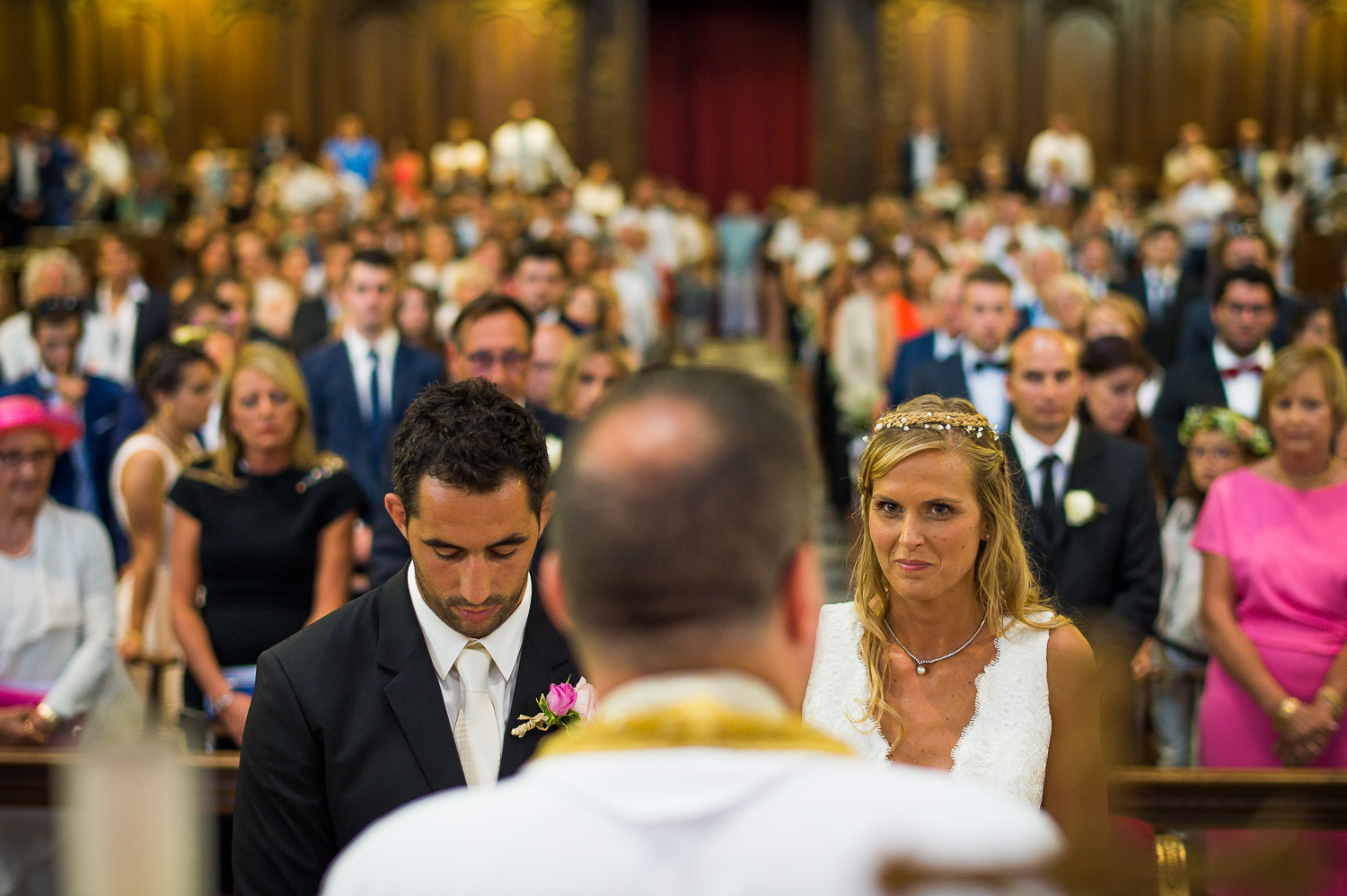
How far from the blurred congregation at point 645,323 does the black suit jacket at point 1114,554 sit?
0.01 metres

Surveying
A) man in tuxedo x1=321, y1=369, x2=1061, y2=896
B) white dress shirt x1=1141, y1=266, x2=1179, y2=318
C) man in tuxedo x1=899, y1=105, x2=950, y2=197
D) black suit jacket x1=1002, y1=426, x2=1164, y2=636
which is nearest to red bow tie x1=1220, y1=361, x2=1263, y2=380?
black suit jacket x1=1002, y1=426, x2=1164, y2=636

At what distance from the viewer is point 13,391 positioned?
229 inches

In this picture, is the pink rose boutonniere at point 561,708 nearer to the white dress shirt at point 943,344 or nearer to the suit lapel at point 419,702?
the suit lapel at point 419,702

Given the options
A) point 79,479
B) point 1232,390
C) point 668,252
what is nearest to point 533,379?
point 79,479

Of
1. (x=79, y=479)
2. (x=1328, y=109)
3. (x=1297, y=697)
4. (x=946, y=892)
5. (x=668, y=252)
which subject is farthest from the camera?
(x=1328, y=109)

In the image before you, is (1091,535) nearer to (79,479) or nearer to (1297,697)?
(1297,697)

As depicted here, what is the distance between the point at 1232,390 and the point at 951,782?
502 cm

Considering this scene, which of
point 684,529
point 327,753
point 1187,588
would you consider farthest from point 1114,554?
point 684,529

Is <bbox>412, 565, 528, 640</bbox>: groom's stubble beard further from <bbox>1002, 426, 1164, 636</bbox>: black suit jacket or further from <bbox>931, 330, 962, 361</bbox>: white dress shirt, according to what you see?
<bbox>931, 330, 962, 361</bbox>: white dress shirt

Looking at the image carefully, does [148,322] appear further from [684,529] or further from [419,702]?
[684,529]

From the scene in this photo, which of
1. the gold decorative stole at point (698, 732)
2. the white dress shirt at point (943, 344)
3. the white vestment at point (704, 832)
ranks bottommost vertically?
the white vestment at point (704, 832)

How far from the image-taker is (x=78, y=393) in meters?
6.16

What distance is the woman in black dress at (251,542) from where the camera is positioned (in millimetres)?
3785

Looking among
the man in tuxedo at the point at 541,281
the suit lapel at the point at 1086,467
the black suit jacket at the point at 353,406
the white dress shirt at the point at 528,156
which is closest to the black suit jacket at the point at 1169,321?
the man in tuxedo at the point at 541,281
